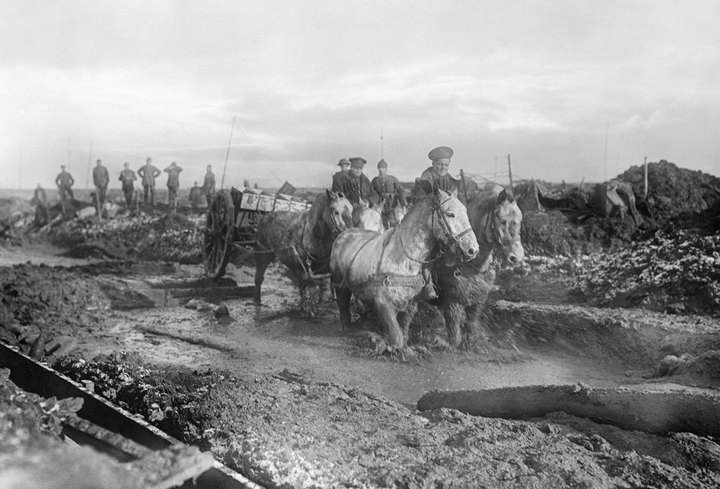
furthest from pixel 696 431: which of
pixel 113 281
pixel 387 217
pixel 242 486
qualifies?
pixel 113 281

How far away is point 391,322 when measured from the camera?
5988mm

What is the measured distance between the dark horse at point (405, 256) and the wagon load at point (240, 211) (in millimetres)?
4219

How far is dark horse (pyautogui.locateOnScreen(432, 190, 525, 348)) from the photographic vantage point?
5.91 m

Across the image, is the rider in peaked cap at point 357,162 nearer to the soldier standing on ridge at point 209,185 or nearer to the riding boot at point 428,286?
the riding boot at point 428,286

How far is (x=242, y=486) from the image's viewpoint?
9.27 feet

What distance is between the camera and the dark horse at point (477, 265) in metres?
5.91

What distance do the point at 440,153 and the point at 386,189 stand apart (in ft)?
9.58

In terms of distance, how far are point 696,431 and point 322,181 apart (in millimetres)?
5666

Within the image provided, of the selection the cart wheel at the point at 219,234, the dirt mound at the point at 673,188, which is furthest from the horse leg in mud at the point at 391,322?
the dirt mound at the point at 673,188

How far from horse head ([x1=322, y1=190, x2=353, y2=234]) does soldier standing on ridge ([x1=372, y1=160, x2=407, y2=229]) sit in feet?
3.69

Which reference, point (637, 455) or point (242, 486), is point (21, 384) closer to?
point (242, 486)

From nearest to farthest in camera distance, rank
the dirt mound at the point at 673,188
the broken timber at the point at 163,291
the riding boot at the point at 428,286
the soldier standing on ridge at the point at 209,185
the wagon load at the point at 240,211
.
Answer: the riding boot at the point at 428,286
the broken timber at the point at 163,291
the wagon load at the point at 240,211
the soldier standing on ridge at the point at 209,185
the dirt mound at the point at 673,188

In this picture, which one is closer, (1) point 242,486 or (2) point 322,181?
(1) point 242,486

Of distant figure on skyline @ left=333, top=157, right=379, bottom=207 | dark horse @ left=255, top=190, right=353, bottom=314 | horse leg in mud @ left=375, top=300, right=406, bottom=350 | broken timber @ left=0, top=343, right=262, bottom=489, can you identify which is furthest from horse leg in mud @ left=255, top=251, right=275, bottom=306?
broken timber @ left=0, top=343, right=262, bottom=489
